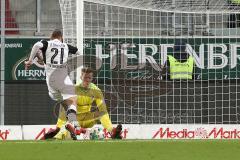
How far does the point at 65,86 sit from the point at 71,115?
47 centimetres

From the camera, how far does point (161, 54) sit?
55.0ft

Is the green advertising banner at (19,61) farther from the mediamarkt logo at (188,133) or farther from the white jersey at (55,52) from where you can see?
the white jersey at (55,52)

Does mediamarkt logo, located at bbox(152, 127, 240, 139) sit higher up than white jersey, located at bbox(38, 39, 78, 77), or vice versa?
white jersey, located at bbox(38, 39, 78, 77)

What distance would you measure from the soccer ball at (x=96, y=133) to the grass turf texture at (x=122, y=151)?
122 inches

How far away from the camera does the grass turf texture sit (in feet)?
26.3

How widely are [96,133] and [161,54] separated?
4.20m

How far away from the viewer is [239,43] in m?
16.7

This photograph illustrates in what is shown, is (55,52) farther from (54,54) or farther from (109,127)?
(109,127)

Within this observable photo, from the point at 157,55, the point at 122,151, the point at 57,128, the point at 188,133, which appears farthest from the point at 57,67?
the point at 157,55

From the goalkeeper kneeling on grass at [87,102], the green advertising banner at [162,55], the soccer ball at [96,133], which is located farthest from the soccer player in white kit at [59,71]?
the green advertising banner at [162,55]

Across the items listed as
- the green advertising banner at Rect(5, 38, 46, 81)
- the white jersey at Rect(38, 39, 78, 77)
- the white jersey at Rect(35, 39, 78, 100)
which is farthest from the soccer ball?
the green advertising banner at Rect(5, 38, 46, 81)

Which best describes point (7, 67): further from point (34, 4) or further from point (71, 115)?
point (71, 115)

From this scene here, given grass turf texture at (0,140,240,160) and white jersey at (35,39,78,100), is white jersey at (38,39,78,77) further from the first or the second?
grass turf texture at (0,140,240,160)

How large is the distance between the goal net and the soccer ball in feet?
5.83
